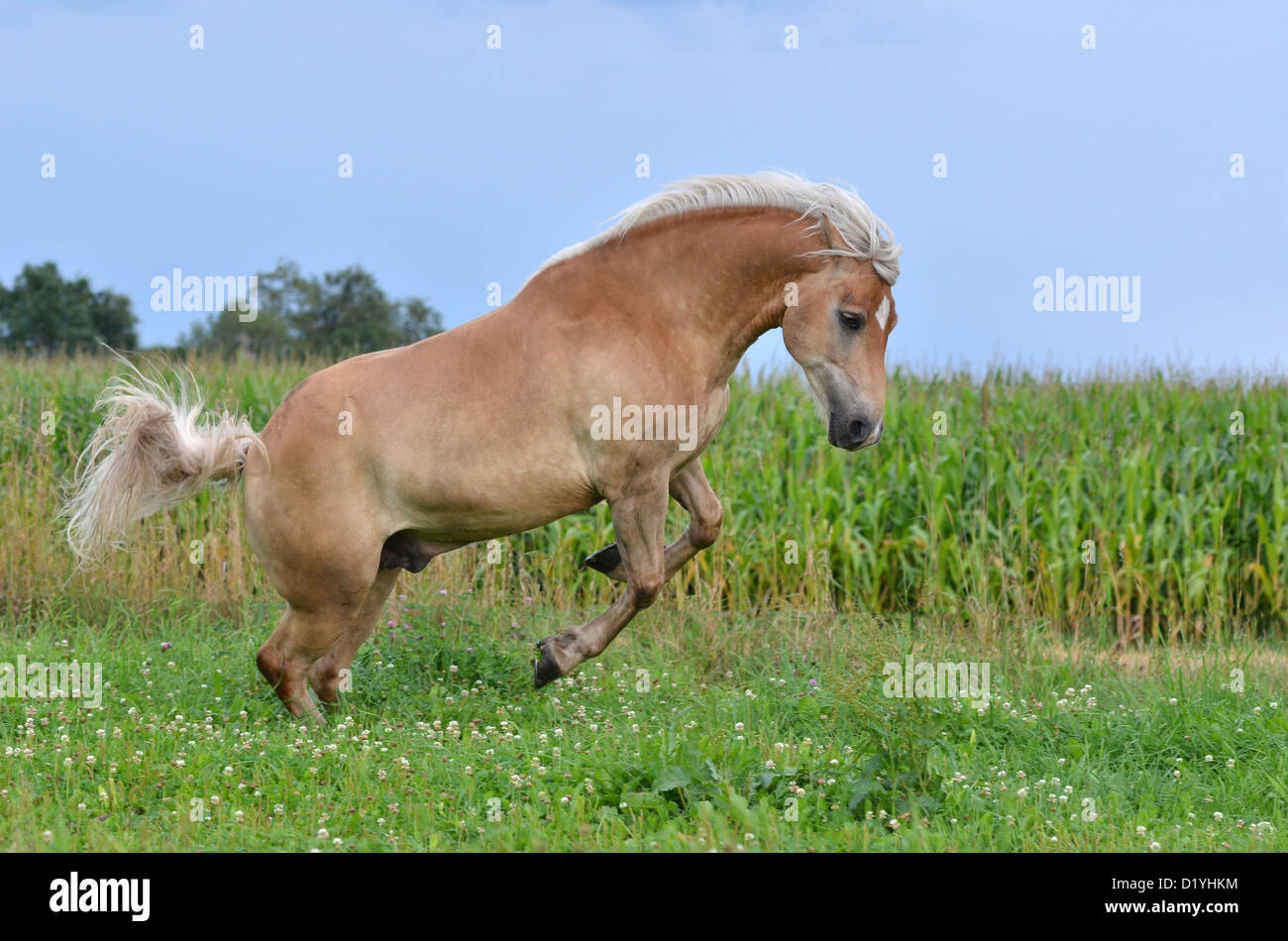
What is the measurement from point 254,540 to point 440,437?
1.36 meters

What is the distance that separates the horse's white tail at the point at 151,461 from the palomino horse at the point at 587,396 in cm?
32

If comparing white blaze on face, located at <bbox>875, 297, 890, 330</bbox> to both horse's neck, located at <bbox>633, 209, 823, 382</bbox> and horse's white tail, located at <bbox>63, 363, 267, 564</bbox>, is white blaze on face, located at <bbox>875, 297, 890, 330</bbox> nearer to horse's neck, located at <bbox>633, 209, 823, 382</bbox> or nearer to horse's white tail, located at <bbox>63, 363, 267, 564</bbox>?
horse's neck, located at <bbox>633, 209, 823, 382</bbox>

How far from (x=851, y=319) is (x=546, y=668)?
2633 mm

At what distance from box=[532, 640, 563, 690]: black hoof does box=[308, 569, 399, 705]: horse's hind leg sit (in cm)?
107

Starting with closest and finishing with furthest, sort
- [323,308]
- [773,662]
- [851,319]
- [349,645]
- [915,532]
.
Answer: [851,319]
[349,645]
[773,662]
[915,532]
[323,308]

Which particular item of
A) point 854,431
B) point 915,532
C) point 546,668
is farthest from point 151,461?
point 915,532

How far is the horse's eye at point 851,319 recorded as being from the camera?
6305 mm

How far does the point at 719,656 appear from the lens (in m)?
→ 8.56

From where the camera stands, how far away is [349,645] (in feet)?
23.7

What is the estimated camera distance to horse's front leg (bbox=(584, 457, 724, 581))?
→ 6.95 meters

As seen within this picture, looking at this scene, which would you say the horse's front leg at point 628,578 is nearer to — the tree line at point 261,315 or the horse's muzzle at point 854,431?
the horse's muzzle at point 854,431

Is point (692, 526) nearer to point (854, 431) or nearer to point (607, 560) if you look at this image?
point (607, 560)

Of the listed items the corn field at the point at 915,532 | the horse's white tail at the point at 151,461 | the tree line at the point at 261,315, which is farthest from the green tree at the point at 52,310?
the horse's white tail at the point at 151,461
